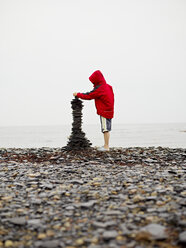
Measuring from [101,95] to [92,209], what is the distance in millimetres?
7443

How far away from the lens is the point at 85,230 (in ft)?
12.3

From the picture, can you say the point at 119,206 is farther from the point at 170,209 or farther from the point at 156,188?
the point at 156,188

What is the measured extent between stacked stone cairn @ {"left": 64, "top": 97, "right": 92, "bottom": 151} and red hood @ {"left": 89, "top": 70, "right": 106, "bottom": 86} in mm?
1142

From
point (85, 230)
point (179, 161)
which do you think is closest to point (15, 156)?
point (179, 161)

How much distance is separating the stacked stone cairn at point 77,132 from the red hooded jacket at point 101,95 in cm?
58

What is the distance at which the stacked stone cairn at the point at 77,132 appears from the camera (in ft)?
38.9

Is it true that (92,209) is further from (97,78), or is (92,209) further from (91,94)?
(97,78)

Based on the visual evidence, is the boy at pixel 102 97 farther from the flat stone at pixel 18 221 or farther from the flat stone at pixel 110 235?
the flat stone at pixel 110 235

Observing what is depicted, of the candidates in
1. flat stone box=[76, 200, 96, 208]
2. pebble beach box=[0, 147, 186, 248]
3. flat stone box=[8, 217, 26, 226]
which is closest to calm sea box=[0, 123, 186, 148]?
pebble beach box=[0, 147, 186, 248]

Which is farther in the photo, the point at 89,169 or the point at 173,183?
the point at 89,169

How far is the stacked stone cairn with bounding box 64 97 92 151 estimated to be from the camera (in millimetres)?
11844

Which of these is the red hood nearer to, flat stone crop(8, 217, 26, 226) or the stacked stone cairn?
the stacked stone cairn

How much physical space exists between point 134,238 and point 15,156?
8751 millimetres

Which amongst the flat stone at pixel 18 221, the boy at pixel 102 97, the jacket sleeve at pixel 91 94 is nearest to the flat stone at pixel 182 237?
the flat stone at pixel 18 221
